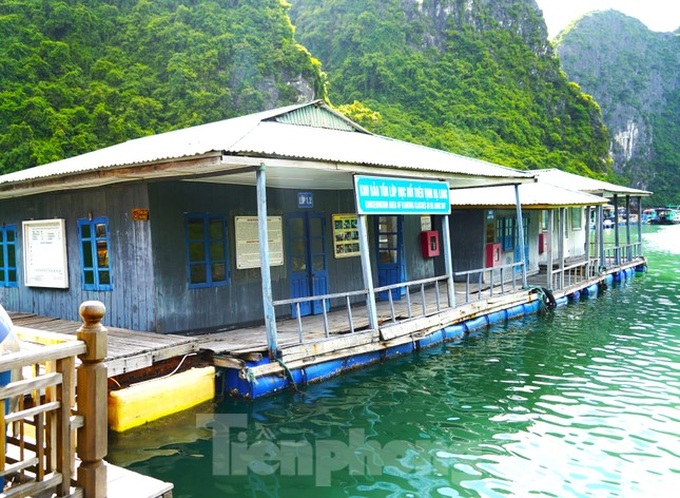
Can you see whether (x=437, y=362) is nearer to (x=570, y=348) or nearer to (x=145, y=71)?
(x=570, y=348)

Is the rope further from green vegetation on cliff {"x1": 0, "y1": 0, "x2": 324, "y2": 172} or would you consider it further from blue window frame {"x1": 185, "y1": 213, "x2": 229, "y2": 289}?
green vegetation on cliff {"x1": 0, "y1": 0, "x2": 324, "y2": 172}

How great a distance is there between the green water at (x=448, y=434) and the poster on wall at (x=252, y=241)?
2967 millimetres

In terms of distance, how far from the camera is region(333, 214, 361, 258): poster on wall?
1268 centimetres

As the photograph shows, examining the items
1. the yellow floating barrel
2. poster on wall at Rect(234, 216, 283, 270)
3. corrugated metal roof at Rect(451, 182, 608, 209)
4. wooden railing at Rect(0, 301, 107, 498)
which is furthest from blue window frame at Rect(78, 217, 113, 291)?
corrugated metal roof at Rect(451, 182, 608, 209)

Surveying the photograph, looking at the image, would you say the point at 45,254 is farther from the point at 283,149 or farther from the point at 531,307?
the point at 531,307

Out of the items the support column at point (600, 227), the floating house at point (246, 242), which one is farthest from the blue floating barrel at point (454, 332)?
the support column at point (600, 227)

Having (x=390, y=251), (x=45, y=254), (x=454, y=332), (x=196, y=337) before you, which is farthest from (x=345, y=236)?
(x=45, y=254)

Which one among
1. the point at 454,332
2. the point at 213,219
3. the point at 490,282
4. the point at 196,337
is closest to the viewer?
the point at 196,337

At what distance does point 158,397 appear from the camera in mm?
7461

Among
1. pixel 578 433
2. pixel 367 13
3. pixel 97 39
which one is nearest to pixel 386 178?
pixel 578 433

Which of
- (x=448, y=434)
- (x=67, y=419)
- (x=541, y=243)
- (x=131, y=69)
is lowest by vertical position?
(x=448, y=434)

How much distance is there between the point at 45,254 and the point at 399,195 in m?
7.23

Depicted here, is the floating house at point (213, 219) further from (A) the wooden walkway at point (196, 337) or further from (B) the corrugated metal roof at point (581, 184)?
(B) the corrugated metal roof at point (581, 184)

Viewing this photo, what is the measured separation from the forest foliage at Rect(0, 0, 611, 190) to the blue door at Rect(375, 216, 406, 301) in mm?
20141
